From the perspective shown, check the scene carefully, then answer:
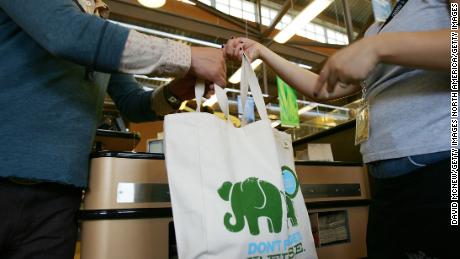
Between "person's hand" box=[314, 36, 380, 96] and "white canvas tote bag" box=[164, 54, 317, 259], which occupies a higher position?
"person's hand" box=[314, 36, 380, 96]

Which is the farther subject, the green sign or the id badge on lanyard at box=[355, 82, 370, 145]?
the green sign

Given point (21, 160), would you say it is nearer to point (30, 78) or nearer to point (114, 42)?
point (30, 78)

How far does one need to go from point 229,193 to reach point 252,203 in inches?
2.5

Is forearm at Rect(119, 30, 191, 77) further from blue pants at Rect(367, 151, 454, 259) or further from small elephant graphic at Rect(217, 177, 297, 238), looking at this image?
blue pants at Rect(367, 151, 454, 259)

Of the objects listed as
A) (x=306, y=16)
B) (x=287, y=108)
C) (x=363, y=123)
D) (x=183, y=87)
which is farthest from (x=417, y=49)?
(x=306, y=16)

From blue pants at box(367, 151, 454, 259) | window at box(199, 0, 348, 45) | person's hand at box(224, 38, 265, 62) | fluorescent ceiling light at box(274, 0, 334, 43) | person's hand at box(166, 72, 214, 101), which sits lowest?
blue pants at box(367, 151, 454, 259)

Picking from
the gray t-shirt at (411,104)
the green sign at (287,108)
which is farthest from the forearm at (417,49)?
the green sign at (287,108)

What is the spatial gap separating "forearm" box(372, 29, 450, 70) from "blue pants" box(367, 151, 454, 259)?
199 millimetres

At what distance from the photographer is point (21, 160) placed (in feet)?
2.30

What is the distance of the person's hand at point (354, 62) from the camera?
595mm

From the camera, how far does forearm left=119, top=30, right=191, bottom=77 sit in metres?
0.74

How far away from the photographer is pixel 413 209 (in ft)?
2.26

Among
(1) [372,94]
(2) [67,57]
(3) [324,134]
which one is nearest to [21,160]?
(2) [67,57]

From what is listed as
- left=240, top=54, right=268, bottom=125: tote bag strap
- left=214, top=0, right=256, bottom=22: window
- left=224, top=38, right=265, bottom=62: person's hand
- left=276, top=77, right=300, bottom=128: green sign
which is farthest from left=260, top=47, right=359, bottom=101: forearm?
left=214, top=0, right=256, bottom=22: window
